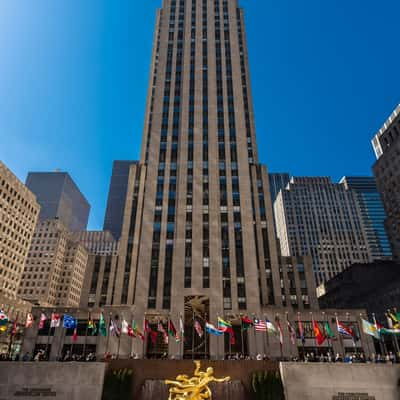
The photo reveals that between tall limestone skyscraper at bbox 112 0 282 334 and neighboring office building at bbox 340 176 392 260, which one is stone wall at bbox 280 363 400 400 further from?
neighboring office building at bbox 340 176 392 260

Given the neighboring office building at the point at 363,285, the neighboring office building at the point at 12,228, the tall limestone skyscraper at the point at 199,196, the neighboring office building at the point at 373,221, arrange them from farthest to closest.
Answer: the neighboring office building at the point at 373,221, the neighboring office building at the point at 12,228, the neighboring office building at the point at 363,285, the tall limestone skyscraper at the point at 199,196

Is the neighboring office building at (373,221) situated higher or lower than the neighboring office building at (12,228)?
higher

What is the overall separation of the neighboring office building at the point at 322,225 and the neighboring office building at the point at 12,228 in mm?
115829

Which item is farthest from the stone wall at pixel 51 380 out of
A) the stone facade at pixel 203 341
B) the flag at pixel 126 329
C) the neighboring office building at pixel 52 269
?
the neighboring office building at pixel 52 269

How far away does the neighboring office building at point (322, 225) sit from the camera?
511ft

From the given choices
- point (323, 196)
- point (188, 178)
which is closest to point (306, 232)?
point (323, 196)

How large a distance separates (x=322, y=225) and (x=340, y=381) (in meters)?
139

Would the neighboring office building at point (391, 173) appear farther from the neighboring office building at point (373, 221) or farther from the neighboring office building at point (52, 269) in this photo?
the neighboring office building at point (52, 269)

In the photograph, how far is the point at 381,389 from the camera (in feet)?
111

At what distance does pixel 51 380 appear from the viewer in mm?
33875

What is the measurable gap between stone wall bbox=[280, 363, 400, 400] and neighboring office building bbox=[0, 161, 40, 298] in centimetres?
9400

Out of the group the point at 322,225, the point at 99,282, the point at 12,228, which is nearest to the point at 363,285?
the point at 322,225

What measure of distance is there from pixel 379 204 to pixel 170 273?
553 ft

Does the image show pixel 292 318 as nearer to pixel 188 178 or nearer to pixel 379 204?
pixel 188 178
